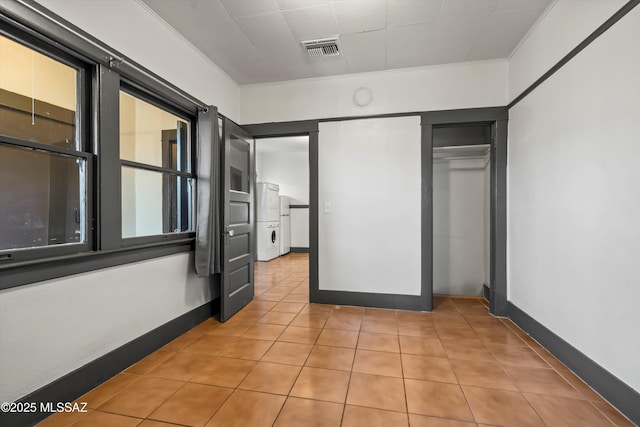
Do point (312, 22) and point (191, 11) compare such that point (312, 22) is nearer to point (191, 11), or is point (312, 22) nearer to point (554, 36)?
point (191, 11)

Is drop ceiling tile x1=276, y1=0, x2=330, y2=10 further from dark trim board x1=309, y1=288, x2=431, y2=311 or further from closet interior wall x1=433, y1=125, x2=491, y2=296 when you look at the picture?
dark trim board x1=309, y1=288, x2=431, y2=311

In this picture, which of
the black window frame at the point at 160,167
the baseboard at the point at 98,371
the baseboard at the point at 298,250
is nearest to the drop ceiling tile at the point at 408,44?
the black window frame at the point at 160,167

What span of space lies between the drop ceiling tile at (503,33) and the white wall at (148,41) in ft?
8.78

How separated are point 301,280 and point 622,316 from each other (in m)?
3.58

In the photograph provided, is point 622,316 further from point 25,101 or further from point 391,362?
point 25,101

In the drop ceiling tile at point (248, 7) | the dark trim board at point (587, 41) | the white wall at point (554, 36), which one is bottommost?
the dark trim board at point (587, 41)

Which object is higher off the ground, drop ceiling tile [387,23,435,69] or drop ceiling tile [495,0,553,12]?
drop ceiling tile [387,23,435,69]

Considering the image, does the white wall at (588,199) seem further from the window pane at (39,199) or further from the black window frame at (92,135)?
the window pane at (39,199)

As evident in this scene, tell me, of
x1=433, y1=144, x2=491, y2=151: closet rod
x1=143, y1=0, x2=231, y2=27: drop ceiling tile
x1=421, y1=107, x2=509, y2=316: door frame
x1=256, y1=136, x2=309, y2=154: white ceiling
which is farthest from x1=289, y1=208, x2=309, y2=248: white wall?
x1=143, y1=0, x2=231, y2=27: drop ceiling tile

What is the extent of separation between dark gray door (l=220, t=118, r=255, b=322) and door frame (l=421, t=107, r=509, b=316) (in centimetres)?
207

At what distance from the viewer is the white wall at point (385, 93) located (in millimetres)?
2963

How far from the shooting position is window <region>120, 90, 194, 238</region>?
6.93ft

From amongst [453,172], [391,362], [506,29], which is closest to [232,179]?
[391,362]

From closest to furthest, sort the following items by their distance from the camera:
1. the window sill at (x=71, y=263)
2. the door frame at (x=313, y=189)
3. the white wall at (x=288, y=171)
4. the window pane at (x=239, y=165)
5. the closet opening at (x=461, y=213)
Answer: the window sill at (x=71, y=263), the window pane at (x=239, y=165), the door frame at (x=313, y=189), the closet opening at (x=461, y=213), the white wall at (x=288, y=171)
